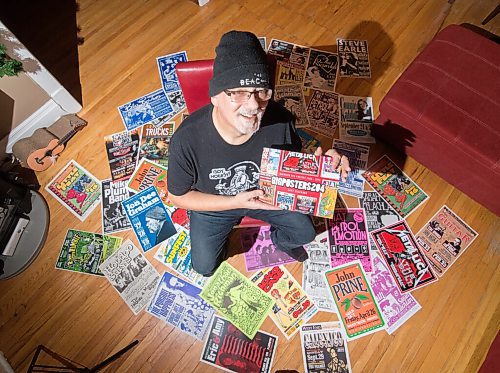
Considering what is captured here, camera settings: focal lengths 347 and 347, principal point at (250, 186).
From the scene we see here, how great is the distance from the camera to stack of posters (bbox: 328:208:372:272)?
2.23m

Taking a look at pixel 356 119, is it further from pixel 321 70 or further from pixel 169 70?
pixel 169 70

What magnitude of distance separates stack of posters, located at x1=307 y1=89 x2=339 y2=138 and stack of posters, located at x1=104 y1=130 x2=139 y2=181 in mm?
1315

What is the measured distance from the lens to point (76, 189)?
8.00 feet

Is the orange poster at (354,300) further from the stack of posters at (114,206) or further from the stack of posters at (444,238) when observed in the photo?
the stack of posters at (114,206)

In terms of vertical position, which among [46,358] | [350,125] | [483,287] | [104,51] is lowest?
[483,287]

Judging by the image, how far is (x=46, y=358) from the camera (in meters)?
2.04

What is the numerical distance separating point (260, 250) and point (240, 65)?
1.37 m

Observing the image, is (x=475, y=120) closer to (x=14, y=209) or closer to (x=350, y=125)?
(x=350, y=125)

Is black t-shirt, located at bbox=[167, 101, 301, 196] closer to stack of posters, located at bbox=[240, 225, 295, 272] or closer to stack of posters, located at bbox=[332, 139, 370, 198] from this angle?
stack of posters, located at bbox=[240, 225, 295, 272]

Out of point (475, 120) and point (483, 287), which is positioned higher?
point (475, 120)

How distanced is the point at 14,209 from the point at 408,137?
2557 millimetres

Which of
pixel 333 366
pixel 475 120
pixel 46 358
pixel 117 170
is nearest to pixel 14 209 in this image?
pixel 117 170

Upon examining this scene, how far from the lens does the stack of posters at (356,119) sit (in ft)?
8.31

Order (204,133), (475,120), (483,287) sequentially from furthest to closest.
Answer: (483,287) < (475,120) < (204,133)
